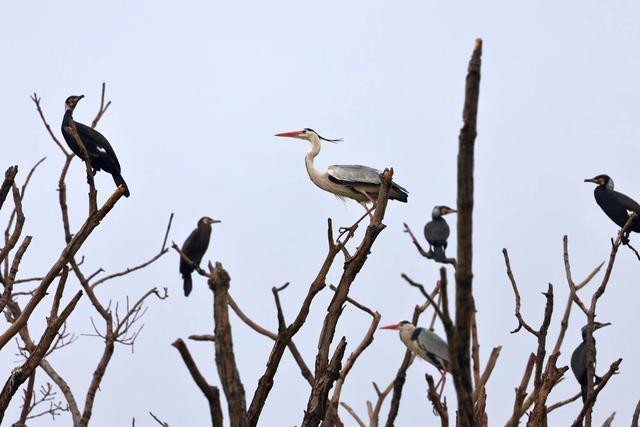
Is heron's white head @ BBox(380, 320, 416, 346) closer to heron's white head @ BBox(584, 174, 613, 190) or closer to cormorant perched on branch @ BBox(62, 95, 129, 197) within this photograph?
cormorant perched on branch @ BBox(62, 95, 129, 197)

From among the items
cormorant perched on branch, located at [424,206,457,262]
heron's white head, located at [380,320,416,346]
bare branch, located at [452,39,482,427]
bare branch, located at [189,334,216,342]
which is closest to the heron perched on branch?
Answer: cormorant perched on branch, located at [424,206,457,262]

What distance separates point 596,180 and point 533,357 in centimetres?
703

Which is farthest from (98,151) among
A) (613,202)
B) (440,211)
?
(613,202)

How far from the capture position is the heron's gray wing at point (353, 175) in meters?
11.0

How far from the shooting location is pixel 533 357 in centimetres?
542

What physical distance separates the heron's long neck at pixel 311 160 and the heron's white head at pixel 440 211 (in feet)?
6.08

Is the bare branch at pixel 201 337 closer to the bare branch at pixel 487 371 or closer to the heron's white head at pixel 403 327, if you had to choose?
the bare branch at pixel 487 371

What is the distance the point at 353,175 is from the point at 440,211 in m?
1.33

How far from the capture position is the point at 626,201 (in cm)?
1145

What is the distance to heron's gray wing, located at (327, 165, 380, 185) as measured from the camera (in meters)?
11.0

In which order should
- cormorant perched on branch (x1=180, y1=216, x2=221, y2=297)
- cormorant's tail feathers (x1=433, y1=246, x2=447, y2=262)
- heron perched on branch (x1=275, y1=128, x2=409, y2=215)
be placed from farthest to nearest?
heron perched on branch (x1=275, y1=128, x2=409, y2=215)
cormorant's tail feathers (x1=433, y1=246, x2=447, y2=262)
cormorant perched on branch (x1=180, y1=216, x2=221, y2=297)

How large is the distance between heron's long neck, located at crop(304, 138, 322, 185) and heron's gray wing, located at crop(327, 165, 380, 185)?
10.1 inches

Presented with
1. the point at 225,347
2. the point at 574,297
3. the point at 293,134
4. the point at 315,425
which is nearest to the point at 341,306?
the point at 315,425

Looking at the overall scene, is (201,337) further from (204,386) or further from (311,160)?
(311,160)
